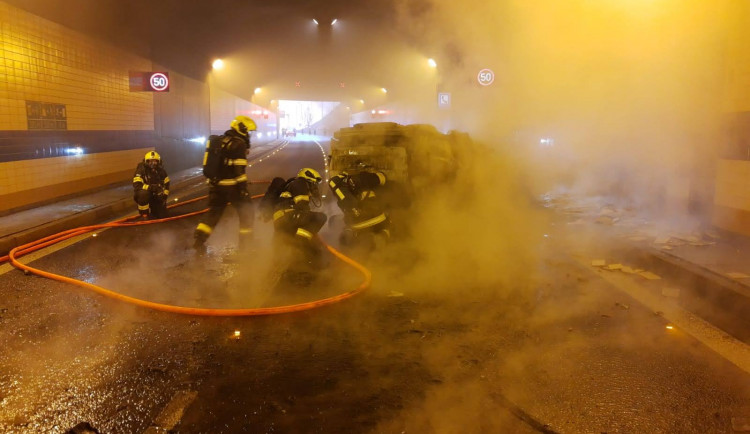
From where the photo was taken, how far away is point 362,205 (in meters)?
5.79

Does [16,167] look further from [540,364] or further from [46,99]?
[540,364]

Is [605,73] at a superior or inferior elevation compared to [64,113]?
superior

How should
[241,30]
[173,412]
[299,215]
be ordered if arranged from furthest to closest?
[241,30]
[299,215]
[173,412]

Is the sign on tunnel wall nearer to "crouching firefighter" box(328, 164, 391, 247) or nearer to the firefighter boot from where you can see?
the firefighter boot

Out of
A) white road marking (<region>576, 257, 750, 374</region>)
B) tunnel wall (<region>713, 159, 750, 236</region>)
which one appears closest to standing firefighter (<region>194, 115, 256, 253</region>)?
white road marking (<region>576, 257, 750, 374</region>)

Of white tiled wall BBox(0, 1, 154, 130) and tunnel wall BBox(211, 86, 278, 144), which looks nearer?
white tiled wall BBox(0, 1, 154, 130)

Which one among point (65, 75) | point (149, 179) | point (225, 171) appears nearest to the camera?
point (225, 171)

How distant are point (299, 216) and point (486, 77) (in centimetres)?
484

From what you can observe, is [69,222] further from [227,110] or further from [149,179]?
[227,110]

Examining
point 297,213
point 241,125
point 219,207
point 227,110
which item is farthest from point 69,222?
point 227,110

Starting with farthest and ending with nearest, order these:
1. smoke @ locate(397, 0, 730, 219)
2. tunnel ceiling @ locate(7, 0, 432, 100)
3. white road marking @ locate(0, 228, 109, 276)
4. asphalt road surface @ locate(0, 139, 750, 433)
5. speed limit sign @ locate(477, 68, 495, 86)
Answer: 1. tunnel ceiling @ locate(7, 0, 432, 100)
2. speed limit sign @ locate(477, 68, 495, 86)
3. smoke @ locate(397, 0, 730, 219)
4. white road marking @ locate(0, 228, 109, 276)
5. asphalt road surface @ locate(0, 139, 750, 433)

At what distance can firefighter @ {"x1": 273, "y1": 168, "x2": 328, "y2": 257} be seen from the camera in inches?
210

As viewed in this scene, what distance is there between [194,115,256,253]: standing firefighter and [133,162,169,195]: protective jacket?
2.32 metres

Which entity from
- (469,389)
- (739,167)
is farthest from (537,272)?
(739,167)
